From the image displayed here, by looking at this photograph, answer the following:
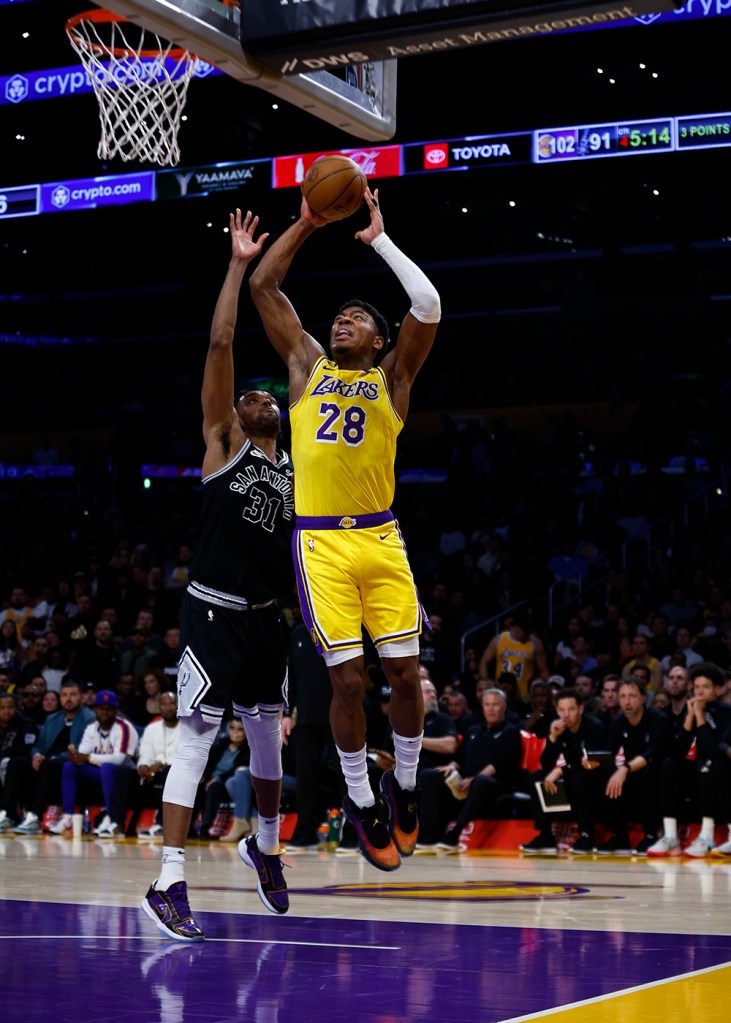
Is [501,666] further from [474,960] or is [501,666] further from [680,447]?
[474,960]

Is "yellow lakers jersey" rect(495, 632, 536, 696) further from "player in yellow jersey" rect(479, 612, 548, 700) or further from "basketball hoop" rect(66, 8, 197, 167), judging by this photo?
"basketball hoop" rect(66, 8, 197, 167)

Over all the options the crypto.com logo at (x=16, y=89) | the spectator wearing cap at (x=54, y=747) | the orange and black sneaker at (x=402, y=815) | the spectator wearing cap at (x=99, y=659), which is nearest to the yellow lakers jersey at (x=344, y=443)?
the orange and black sneaker at (x=402, y=815)

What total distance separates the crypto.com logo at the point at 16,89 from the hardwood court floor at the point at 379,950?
14555mm

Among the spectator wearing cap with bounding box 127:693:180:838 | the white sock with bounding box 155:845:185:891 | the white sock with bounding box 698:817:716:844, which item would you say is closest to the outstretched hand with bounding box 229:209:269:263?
the white sock with bounding box 155:845:185:891

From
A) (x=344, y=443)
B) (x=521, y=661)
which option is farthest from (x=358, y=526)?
(x=521, y=661)

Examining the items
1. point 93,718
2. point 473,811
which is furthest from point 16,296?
point 473,811

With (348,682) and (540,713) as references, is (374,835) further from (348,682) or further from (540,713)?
(540,713)

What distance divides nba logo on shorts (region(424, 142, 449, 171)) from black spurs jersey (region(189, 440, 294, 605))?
A: 47.1 feet

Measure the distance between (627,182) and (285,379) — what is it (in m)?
10.6

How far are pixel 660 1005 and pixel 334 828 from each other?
9229mm

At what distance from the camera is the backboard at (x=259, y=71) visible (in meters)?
6.36

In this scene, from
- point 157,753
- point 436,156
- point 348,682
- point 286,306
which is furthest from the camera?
point 436,156

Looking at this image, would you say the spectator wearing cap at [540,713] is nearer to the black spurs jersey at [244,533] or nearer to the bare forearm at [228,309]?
the black spurs jersey at [244,533]

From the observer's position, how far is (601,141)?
769 inches
